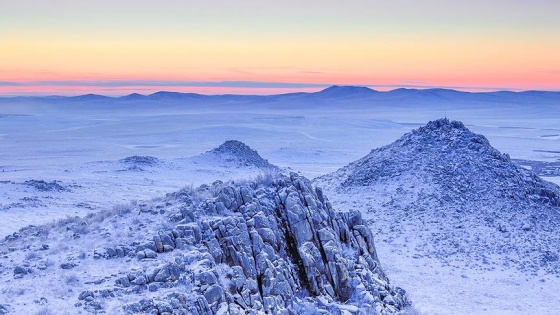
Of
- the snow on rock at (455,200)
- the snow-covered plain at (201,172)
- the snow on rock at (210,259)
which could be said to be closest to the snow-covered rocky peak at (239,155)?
the snow-covered plain at (201,172)

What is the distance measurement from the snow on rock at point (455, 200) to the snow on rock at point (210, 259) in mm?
8508

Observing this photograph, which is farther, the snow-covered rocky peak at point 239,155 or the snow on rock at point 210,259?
the snow-covered rocky peak at point 239,155

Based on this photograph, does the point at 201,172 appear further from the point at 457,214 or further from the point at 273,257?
the point at 273,257

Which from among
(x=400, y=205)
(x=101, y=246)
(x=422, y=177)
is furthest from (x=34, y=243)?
(x=422, y=177)

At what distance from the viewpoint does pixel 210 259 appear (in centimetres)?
1220

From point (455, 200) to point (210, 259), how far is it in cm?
1707

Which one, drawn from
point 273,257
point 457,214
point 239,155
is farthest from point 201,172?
point 273,257

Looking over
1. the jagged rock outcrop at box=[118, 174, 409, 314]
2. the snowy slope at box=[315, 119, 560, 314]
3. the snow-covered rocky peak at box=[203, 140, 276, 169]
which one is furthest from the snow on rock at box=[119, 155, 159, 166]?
the jagged rock outcrop at box=[118, 174, 409, 314]

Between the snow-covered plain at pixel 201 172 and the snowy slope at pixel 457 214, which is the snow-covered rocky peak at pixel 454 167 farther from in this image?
the snow-covered plain at pixel 201 172

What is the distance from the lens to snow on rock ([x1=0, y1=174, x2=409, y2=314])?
11.2 metres

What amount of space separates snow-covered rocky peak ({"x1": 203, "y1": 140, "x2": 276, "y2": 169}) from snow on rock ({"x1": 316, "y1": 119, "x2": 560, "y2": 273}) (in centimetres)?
1688

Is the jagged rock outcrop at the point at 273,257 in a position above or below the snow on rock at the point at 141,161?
above

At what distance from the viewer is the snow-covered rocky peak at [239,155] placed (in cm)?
5047

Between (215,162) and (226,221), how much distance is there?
122 feet
